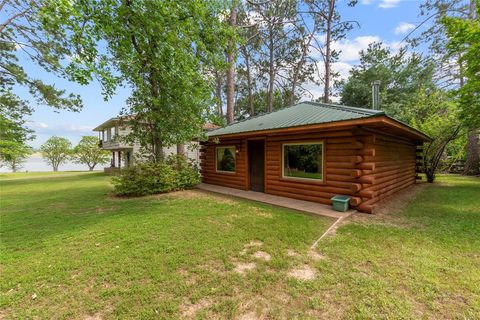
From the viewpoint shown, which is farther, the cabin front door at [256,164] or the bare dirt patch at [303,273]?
the cabin front door at [256,164]

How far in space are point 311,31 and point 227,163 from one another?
14.8 meters

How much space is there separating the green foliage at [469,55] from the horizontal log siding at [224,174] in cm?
794

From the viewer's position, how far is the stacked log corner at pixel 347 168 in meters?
5.33

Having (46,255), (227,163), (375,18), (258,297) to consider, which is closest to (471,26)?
(375,18)

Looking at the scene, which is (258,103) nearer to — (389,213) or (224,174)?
(224,174)

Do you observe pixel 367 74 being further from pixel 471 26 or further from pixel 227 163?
pixel 227 163

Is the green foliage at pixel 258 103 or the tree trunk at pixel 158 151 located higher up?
the green foliage at pixel 258 103

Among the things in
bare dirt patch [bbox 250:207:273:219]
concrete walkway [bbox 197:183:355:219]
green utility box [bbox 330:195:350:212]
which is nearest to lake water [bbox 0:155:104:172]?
concrete walkway [bbox 197:183:355:219]

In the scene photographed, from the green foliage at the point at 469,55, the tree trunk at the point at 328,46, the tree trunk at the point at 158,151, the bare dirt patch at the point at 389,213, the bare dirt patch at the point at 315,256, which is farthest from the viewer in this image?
the tree trunk at the point at 328,46

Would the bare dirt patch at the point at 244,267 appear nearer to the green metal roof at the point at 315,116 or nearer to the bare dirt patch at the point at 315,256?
the bare dirt patch at the point at 315,256

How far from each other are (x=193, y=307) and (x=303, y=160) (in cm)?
535

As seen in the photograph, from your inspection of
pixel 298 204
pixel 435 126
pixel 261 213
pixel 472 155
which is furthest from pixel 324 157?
pixel 472 155

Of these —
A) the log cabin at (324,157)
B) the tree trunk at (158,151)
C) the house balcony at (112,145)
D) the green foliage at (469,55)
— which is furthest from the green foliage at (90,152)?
the green foliage at (469,55)

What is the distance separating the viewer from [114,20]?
6328 millimetres
